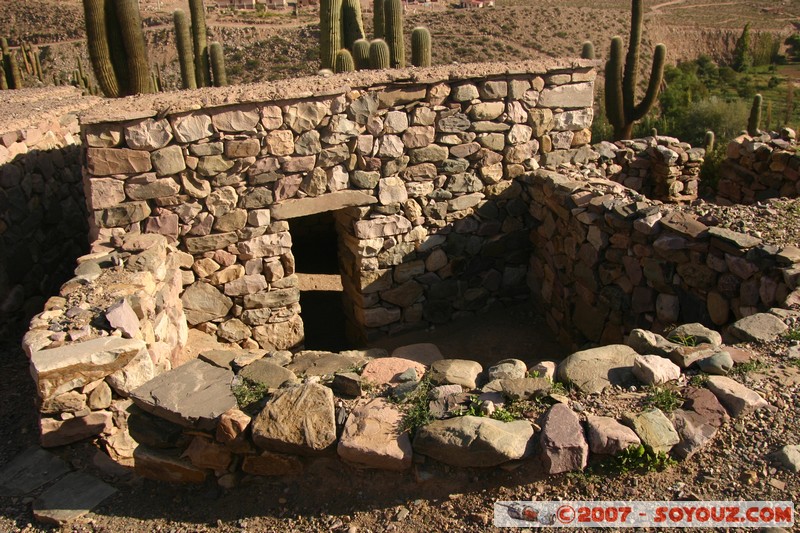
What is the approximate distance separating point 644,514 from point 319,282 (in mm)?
6185

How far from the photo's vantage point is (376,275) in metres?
6.98

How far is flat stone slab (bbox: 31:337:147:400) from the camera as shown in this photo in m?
3.88

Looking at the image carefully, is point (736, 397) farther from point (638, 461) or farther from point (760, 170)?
point (760, 170)

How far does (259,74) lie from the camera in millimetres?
27359

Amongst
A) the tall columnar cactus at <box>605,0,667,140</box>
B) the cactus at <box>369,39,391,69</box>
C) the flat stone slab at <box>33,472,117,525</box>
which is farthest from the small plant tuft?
the tall columnar cactus at <box>605,0,667,140</box>

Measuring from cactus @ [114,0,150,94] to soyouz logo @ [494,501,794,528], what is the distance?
732 centimetres

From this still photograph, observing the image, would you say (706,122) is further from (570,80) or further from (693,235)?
(693,235)

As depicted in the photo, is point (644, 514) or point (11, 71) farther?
point (11, 71)

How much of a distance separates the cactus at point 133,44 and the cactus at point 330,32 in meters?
2.83

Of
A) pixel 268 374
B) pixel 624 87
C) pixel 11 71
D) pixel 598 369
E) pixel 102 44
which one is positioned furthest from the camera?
pixel 624 87

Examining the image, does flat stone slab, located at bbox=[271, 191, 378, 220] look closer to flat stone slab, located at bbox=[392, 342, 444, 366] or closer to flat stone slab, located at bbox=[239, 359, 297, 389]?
flat stone slab, located at bbox=[392, 342, 444, 366]

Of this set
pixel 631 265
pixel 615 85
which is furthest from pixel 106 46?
pixel 615 85

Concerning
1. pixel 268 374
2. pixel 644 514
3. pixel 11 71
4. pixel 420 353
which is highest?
pixel 11 71

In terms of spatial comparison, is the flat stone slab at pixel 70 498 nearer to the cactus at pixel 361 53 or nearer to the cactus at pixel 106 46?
the cactus at pixel 106 46
